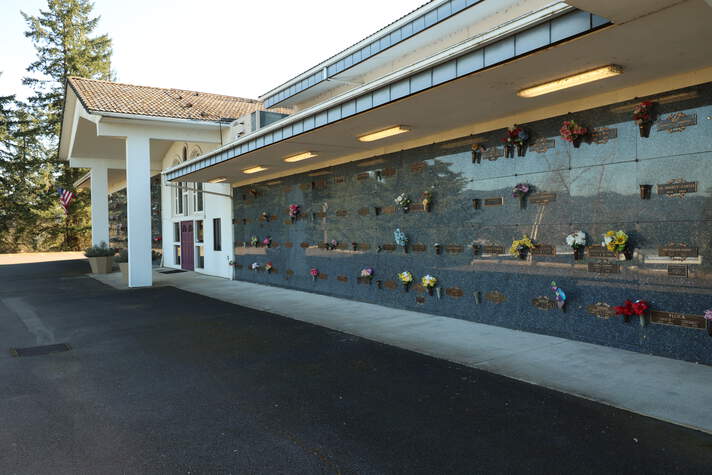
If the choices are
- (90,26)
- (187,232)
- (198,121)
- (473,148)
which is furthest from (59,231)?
(473,148)

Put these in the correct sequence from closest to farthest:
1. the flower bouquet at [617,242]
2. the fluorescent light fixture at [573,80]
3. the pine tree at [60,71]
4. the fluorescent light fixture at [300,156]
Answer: the fluorescent light fixture at [573,80], the flower bouquet at [617,242], the fluorescent light fixture at [300,156], the pine tree at [60,71]

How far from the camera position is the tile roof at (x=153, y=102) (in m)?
14.5

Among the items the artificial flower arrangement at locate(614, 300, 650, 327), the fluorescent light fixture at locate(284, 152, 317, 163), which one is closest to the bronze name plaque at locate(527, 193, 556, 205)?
the artificial flower arrangement at locate(614, 300, 650, 327)

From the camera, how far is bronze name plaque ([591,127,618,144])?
20.3ft

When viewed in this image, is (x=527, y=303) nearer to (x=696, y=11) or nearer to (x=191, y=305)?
(x=696, y=11)

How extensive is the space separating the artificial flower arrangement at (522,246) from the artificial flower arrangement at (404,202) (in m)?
2.50

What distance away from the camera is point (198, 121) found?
15469 mm

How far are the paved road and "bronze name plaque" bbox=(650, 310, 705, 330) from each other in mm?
2056

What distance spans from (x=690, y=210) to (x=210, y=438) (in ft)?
18.0

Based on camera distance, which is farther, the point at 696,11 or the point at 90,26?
the point at 90,26

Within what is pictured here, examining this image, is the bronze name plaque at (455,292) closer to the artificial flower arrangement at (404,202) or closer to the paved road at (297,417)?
the artificial flower arrangement at (404,202)

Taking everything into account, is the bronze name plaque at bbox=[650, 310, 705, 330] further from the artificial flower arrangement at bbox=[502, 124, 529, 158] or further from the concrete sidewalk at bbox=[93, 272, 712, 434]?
the artificial flower arrangement at bbox=[502, 124, 529, 158]

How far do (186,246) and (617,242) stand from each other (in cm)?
1724

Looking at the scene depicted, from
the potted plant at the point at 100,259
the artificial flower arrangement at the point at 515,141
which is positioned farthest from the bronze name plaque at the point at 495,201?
the potted plant at the point at 100,259
